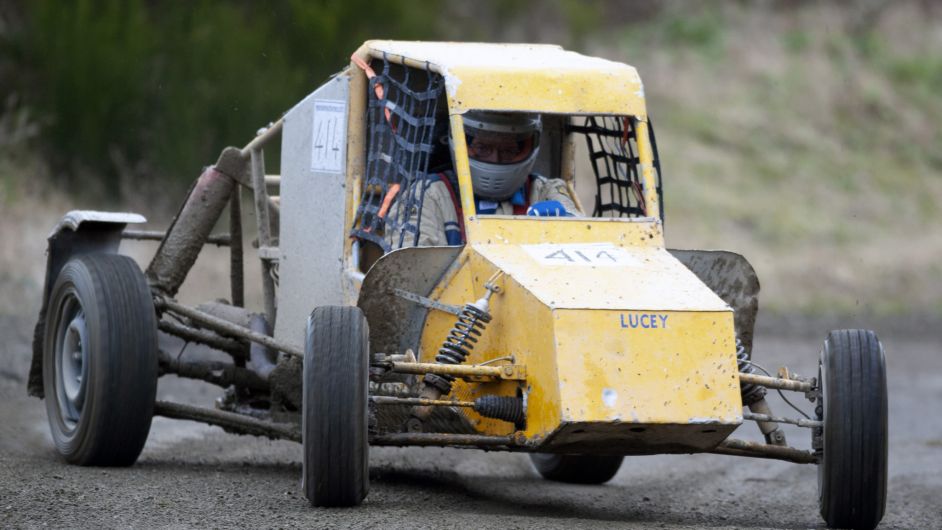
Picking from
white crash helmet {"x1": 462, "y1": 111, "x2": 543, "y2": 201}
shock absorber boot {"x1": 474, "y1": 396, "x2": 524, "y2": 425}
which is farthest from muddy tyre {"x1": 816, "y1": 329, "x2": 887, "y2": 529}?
white crash helmet {"x1": 462, "y1": 111, "x2": 543, "y2": 201}

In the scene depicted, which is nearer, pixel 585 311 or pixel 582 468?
pixel 585 311

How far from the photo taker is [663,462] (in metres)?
11.7

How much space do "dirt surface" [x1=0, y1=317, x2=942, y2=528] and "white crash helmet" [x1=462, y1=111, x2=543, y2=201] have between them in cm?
164

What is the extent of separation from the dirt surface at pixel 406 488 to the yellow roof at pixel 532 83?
2.00 meters

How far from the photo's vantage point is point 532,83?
8438 millimetres

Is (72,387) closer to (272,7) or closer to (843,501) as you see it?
(843,501)

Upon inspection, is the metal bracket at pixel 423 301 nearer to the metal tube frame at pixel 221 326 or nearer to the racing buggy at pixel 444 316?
the racing buggy at pixel 444 316

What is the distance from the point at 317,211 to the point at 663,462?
140 inches

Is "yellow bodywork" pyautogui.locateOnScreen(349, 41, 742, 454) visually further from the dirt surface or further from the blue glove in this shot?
the dirt surface

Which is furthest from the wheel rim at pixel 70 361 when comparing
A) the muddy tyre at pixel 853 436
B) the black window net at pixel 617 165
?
the muddy tyre at pixel 853 436

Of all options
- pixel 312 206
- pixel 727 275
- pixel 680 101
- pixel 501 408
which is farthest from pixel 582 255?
pixel 680 101

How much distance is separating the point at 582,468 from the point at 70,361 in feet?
10.1

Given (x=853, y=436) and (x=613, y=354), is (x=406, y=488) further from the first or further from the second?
(x=853, y=436)

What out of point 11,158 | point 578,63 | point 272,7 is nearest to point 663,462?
point 578,63
